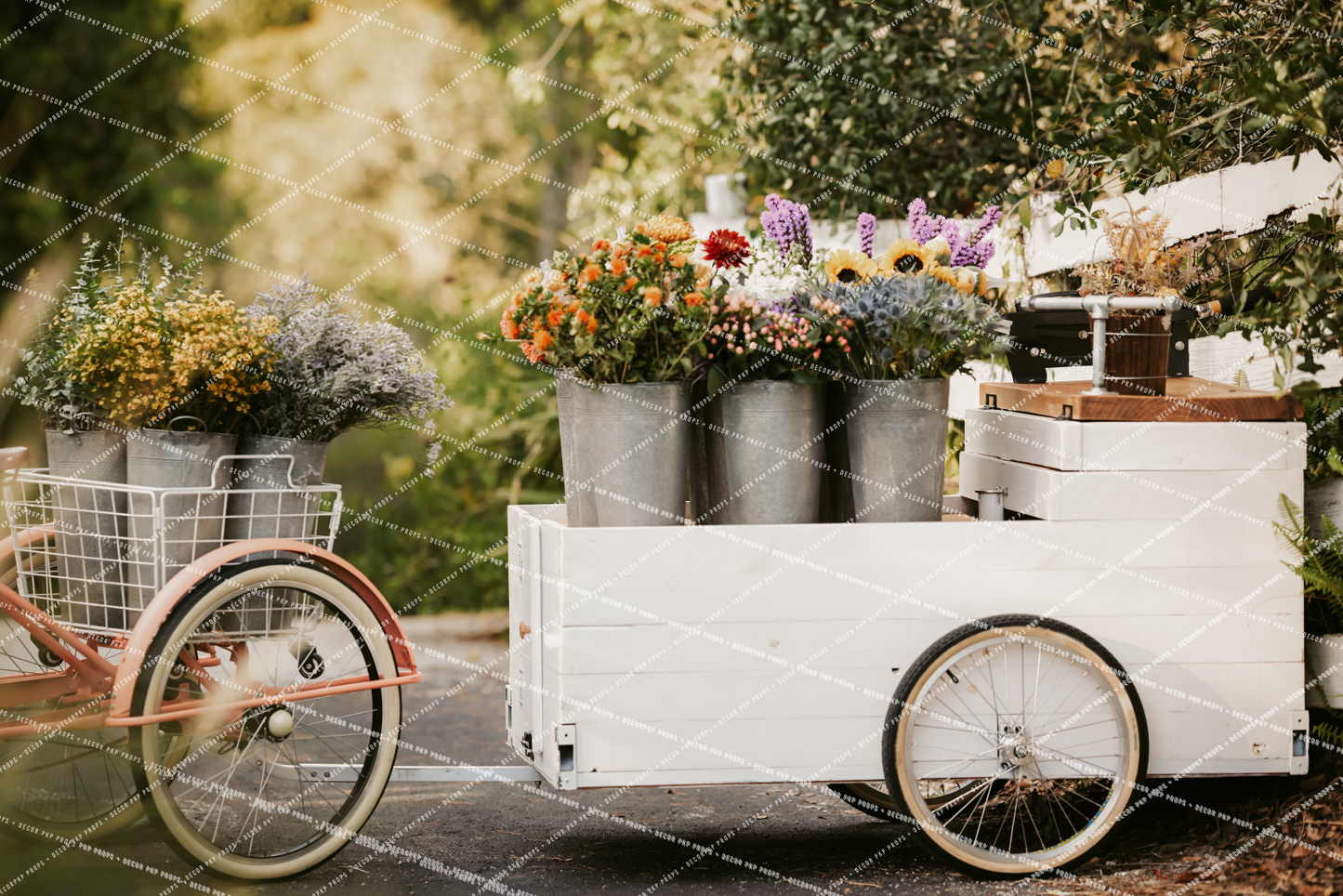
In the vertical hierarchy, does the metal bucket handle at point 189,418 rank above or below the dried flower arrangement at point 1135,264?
below

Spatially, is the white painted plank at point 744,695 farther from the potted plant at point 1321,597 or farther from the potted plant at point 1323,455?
the potted plant at point 1323,455

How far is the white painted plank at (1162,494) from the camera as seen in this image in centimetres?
253

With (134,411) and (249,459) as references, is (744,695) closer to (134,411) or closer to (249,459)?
(249,459)

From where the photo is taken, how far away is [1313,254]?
255 cm

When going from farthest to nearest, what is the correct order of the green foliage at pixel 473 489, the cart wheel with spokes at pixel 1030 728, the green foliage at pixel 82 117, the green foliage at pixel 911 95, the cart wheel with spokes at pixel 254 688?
the green foliage at pixel 82 117, the green foliage at pixel 473 489, the green foliage at pixel 911 95, the cart wheel with spokes at pixel 1030 728, the cart wheel with spokes at pixel 254 688

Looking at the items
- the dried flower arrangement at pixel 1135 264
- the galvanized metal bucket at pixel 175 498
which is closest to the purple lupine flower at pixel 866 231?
the dried flower arrangement at pixel 1135 264

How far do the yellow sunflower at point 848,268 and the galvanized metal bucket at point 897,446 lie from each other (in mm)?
244

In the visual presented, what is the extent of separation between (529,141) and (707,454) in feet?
27.1

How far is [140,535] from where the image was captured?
8.21 ft

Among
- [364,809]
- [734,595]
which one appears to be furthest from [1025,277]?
[364,809]

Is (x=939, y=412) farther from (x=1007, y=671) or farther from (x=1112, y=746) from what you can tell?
(x=1112, y=746)

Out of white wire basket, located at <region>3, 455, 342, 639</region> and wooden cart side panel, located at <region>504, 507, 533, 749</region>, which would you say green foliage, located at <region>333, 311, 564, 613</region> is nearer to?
wooden cart side panel, located at <region>504, 507, 533, 749</region>

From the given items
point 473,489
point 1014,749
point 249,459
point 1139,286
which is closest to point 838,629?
point 1014,749

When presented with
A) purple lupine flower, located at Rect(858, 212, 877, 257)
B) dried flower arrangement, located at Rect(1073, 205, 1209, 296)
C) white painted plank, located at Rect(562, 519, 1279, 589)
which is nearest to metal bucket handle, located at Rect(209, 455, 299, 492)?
white painted plank, located at Rect(562, 519, 1279, 589)
